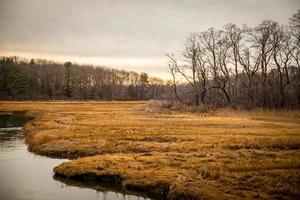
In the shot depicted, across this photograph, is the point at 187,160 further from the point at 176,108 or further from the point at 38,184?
the point at 176,108

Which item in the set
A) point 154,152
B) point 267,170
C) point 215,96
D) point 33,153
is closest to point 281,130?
point 154,152

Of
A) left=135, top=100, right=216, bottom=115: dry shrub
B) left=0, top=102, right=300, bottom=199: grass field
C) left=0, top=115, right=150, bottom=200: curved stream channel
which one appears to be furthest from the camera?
left=135, top=100, right=216, bottom=115: dry shrub

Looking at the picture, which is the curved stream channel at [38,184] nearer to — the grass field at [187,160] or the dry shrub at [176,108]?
the grass field at [187,160]

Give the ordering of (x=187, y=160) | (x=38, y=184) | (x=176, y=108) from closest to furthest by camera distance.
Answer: (x=38, y=184) → (x=187, y=160) → (x=176, y=108)

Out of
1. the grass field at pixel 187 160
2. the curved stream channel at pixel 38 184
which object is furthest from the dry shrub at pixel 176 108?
the curved stream channel at pixel 38 184

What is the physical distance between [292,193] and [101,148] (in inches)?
705

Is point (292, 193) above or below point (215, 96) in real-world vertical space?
below

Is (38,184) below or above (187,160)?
below

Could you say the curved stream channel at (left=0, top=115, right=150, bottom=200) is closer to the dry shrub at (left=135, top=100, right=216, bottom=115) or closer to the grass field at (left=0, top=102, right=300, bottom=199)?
the grass field at (left=0, top=102, right=300, bottom=199)

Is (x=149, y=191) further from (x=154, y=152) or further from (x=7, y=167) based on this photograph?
(x=7, y=167)

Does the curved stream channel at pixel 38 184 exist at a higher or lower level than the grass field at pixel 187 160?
lower

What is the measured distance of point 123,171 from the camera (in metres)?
24.6

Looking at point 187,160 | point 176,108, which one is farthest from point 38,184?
point 176,108

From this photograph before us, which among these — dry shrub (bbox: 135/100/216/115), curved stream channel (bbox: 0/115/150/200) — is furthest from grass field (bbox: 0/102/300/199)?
dry shrub (bbox: 135/100/216/115)
